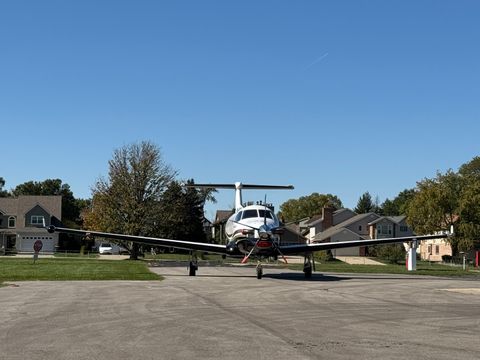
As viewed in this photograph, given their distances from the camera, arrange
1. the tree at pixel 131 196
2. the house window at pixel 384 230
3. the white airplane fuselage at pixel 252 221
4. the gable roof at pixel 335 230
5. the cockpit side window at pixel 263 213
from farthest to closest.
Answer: the house window at pixel 384 230
the gable roof at pixel 335 230
the tree at pixel 131 196
the cockpit side window at pixel 263 213
the white airplane fuselage at pixel 252 221

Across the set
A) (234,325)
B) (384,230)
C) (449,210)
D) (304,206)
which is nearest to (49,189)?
(304,206)

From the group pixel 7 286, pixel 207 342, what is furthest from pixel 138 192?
pixel 207 342

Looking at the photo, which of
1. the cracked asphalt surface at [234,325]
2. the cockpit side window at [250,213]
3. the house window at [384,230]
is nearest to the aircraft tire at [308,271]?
the cockpit side window at [250,213]

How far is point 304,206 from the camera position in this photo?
167625 millimetres

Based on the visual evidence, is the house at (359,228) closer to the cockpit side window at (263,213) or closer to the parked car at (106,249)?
the parked car at (106,249)

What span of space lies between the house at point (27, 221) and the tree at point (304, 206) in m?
82.5

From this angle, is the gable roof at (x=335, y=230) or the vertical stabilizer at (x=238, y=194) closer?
the vertical stabilizer at (x=238, y=194)

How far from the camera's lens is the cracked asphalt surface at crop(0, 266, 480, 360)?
9375mm

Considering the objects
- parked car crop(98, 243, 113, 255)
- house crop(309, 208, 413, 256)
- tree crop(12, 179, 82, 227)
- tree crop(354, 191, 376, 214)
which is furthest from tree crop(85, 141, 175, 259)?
tree crop(354, 191, 376, 214)

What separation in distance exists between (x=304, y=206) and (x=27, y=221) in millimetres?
90857

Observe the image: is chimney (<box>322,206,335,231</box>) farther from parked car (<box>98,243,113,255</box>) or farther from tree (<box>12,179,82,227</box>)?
tree (<box>12,179,82,227</box>)

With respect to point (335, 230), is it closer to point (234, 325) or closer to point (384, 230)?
point (384, 230)

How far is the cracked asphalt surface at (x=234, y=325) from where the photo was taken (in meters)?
9.38

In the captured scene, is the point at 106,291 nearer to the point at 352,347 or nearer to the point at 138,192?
the point at 352,347
